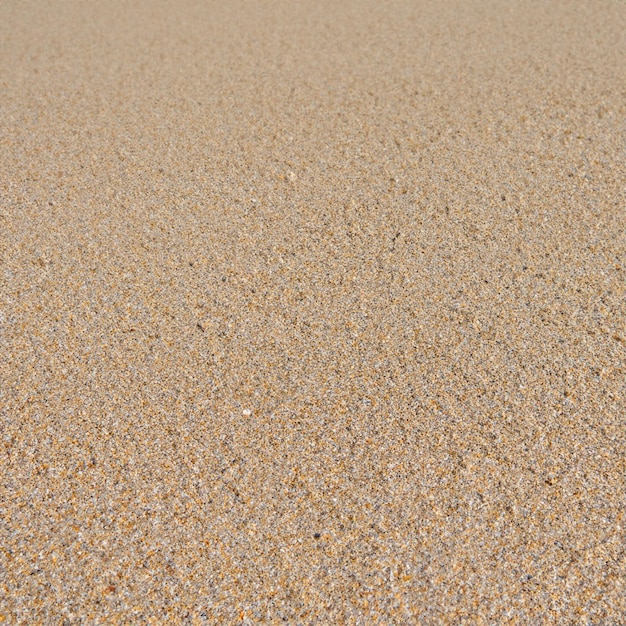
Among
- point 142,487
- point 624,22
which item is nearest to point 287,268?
point 142,487

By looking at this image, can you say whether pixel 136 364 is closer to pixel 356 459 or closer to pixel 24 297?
pixel 24 297

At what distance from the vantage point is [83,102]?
447 centimetres

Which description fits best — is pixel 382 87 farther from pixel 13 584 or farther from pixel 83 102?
pixel 13 584

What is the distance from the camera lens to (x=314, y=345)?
2.59m

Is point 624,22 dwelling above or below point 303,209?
above

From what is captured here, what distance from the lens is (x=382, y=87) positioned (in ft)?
15.0

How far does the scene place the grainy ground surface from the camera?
1.87 m

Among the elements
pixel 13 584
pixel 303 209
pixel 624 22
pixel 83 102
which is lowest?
pixel 13 584

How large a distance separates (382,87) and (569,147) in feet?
4.08

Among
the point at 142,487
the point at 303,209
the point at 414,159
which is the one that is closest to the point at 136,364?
the point at 142,487

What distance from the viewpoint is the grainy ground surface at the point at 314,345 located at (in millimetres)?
1865

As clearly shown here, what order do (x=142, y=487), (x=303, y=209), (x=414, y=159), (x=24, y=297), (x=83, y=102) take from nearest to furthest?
1. (x=142, y=487)
2. (x=24, y=297)
3. (x=303, y=209)
4. (x=414, y=159)
5. (x=83, y=102)

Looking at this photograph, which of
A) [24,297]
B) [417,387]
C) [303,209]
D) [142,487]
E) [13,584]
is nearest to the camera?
[13,584]

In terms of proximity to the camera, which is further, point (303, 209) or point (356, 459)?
point (303, 209)
